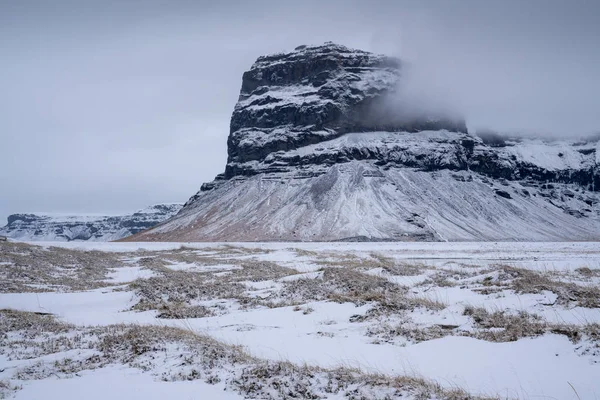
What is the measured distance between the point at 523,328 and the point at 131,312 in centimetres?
1337

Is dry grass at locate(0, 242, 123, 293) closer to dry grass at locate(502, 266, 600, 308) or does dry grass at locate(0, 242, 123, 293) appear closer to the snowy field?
the snowy field

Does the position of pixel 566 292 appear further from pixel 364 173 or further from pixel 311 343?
pixel 364 173

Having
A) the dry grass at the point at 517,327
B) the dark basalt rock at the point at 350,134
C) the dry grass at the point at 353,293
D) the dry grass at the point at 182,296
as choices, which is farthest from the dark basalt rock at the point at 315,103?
the dry grass at the point at 517,327

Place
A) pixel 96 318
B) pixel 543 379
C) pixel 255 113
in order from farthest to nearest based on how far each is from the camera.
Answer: pixel 255 113 → pixel 96 318 → pixel 543 379

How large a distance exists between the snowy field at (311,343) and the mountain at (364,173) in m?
89.0

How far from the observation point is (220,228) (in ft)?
414

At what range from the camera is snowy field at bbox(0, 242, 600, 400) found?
269 inches

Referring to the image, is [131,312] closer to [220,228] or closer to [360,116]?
[220,228]

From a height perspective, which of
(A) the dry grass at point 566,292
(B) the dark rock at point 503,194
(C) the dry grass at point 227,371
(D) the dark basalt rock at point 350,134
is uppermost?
(D) the dark basalt rock at point 350,134

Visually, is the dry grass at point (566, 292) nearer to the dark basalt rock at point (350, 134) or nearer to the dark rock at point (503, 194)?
the dark basalt rock at point (350, 134)

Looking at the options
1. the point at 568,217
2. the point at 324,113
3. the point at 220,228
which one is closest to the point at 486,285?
the point at 220,228

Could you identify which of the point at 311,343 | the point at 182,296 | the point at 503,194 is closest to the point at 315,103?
the point at 503,194

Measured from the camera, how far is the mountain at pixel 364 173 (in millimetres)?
121375

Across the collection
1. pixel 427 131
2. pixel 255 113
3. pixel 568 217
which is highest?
pixel 255 113
